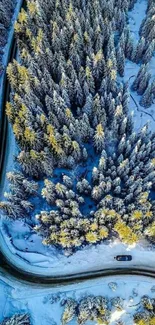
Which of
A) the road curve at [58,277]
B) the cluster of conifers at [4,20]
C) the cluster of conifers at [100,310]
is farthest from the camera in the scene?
the cluster of conifers at [4,20]

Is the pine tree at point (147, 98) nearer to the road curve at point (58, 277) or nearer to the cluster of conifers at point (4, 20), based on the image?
the cluster of conifers at point (4, 20)

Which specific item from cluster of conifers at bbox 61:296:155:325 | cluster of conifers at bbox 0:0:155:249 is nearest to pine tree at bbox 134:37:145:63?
cluster of conifers at bbox 0:0:155:249

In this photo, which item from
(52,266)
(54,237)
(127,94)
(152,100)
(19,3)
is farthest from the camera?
(19,3)

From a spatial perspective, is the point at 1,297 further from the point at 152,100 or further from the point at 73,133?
the point at 152,100

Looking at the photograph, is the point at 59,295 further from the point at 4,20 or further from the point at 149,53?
the point at 4,20

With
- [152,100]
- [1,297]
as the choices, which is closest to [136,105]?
[152,100]

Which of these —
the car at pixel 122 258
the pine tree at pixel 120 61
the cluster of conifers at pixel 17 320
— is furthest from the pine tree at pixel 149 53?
the cluster of conifers at pixel 17 320

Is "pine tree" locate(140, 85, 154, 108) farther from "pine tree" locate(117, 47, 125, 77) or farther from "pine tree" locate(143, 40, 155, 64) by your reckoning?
"pine tree" locate(143, 40, 155, 64)
